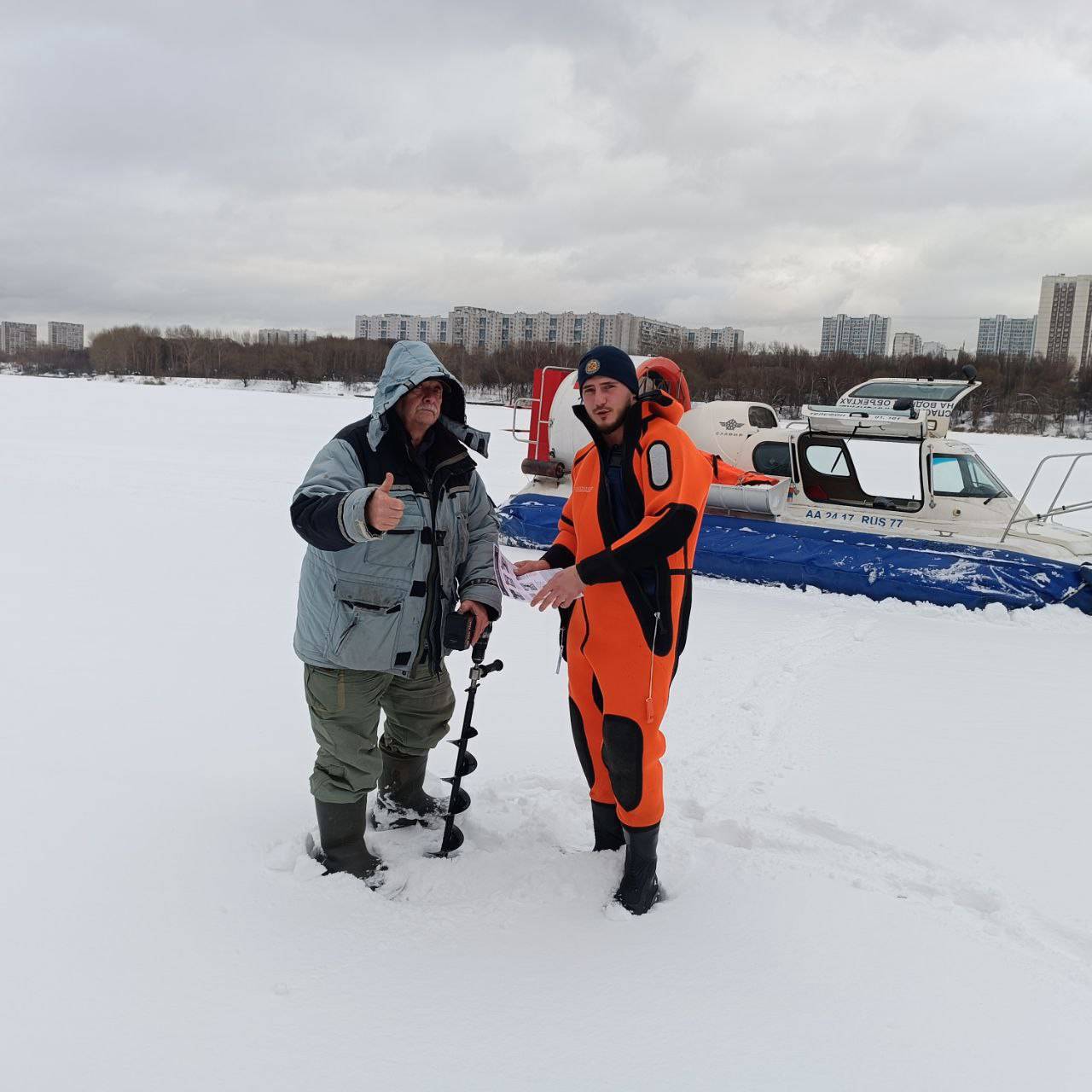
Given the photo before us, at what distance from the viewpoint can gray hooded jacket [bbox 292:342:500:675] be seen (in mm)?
2432

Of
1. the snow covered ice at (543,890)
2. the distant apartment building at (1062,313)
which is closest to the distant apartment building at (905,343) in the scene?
the distant apartment building at (1062,313)

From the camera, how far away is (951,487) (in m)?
7.22

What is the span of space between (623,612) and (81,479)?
34.5ft

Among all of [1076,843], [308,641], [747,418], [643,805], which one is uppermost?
[747,418]

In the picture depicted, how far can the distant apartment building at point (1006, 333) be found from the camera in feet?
247

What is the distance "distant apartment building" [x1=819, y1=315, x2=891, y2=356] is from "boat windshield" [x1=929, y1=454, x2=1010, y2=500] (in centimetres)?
6325

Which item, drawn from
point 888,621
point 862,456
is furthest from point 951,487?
point 862,456

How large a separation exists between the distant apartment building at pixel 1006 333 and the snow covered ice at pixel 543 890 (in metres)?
81.7

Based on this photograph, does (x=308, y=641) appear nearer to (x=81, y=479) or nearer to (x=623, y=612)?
(x=623, y=612)

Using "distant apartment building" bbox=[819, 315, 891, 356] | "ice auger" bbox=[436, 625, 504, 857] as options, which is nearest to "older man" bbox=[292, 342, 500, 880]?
"ice auger" bbox=[436, 625, 504, 857]

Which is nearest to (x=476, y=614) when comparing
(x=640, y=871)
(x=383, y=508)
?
(x=383, y=508)

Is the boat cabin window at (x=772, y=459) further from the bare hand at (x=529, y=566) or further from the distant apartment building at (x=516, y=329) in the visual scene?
the distant apartment building at (x=516, y=329)

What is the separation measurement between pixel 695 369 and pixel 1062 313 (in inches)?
1883

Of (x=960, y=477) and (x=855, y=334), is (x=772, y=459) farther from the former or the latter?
(x=855, y=334)
